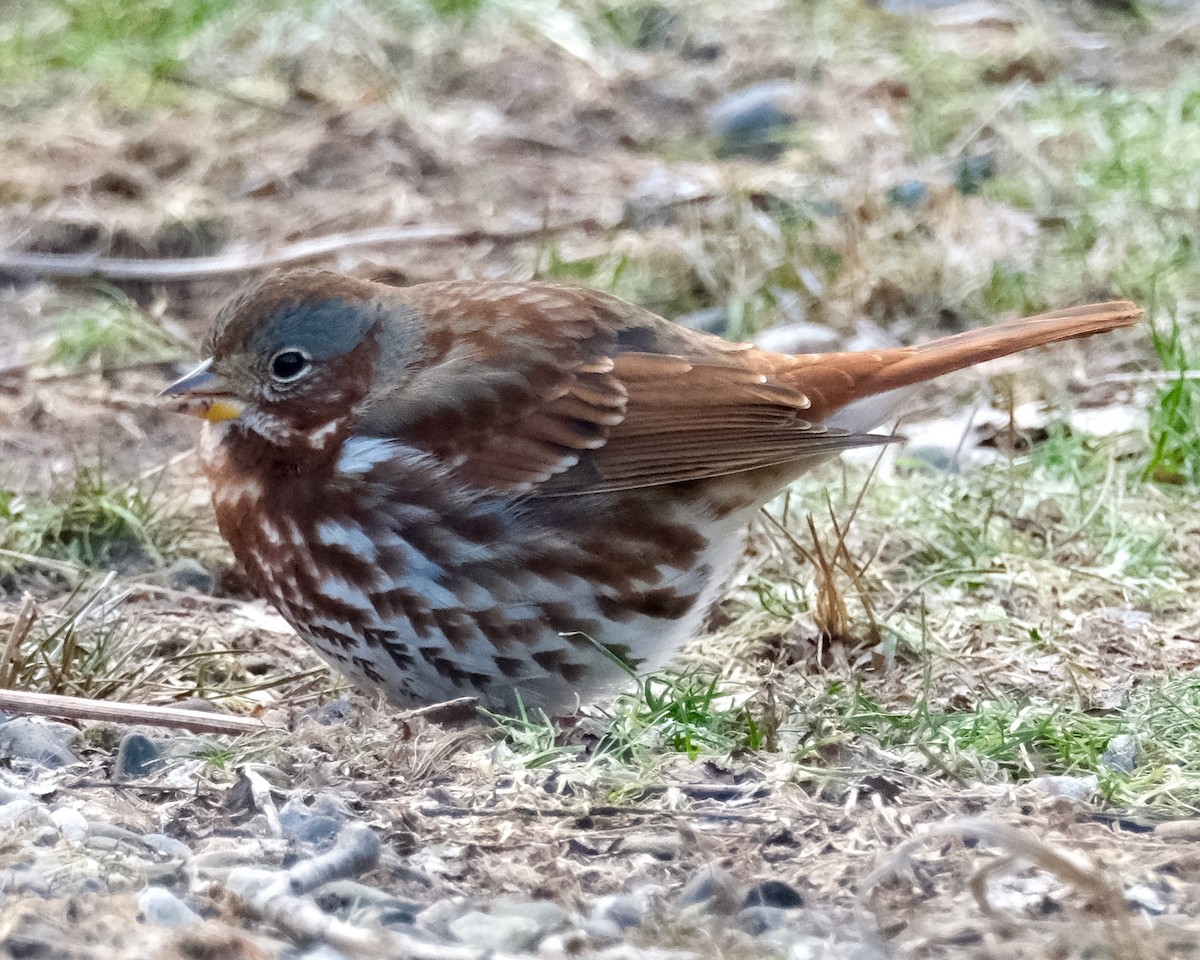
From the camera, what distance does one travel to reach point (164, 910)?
260 cm

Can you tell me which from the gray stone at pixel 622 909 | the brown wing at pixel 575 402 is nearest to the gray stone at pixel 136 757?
the brown wing at pixel 575 402

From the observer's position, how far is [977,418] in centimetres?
562

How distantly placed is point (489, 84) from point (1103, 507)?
4.42 metres

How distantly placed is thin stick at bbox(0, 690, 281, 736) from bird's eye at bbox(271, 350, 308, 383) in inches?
33.5

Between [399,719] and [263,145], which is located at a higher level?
[263,145]

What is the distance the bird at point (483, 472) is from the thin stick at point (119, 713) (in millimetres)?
394

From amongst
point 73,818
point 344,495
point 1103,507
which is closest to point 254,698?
point 344,495

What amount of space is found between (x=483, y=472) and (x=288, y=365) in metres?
0.51

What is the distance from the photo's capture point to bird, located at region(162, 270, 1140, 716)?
389 centimetres

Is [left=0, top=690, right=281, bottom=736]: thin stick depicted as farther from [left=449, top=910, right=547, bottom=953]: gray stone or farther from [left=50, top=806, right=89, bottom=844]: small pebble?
[left=449, top=910, right=547, bottom=953]: gray stone

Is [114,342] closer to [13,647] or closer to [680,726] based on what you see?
[13,647]

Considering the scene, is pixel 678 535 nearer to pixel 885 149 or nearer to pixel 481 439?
pixel 481 439

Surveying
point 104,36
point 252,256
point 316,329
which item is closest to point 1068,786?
point 316,329

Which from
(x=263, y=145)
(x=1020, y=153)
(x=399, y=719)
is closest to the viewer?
(x=399, y=719)
